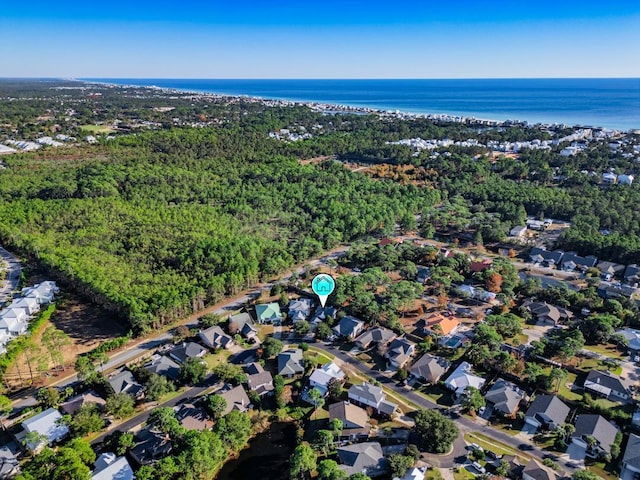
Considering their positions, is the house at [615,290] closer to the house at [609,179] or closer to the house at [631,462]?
the house at [631,462]

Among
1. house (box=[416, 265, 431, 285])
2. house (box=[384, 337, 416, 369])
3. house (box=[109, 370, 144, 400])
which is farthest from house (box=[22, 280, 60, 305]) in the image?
house (box=[416, 265, 431, 285])

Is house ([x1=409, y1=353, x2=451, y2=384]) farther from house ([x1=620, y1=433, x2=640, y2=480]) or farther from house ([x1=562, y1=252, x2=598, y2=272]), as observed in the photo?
house ([x1=562, y1=252, x2=598, y2=272])

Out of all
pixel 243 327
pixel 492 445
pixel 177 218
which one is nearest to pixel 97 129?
pixel 177 218

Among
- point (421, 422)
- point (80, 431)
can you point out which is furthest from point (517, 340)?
point (80, 431)

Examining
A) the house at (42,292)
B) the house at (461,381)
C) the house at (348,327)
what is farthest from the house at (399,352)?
the house at (42,292)

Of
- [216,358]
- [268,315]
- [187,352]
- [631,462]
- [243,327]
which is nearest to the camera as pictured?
[631,462]

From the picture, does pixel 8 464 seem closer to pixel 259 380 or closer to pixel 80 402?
pixel 80 402

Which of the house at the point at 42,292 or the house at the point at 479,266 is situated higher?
the house at the point at 479,266
